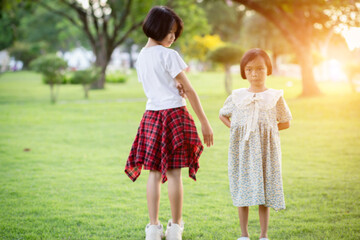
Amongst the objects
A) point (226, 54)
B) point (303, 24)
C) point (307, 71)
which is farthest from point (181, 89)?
A: point (226, 54)

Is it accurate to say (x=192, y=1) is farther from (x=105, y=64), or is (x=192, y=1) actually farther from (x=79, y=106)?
(x=79, y=106)

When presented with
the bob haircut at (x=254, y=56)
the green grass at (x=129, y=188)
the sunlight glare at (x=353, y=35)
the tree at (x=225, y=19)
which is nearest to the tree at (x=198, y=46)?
the tree at (x=225, y=19)

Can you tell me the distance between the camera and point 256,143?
9.34ft

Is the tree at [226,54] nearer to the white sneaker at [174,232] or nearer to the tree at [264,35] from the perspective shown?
the white sneaker at [174,232]

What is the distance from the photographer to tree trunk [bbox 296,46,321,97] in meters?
14.6

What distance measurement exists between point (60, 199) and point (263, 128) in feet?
7.96

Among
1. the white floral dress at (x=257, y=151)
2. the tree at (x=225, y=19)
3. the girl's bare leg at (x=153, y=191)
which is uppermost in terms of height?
the tree at (x=225, y=19)

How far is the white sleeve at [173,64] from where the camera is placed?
9.25 feet

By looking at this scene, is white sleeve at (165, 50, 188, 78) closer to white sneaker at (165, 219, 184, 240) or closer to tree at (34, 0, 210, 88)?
white sneaker at (165, 219, 184, 240)

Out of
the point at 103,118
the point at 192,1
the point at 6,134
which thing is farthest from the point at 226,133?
the point at 192,1

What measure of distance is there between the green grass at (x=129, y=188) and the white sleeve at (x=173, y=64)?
1.30 meters

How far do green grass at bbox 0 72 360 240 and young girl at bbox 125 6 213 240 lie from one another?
0.56 m

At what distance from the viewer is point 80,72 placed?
1675 cm

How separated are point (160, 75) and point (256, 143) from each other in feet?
2.60
